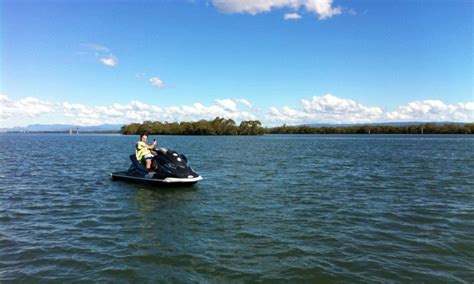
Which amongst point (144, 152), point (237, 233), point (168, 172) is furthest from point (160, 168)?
point (237, 233)

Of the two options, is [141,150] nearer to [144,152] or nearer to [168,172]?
[144,152]

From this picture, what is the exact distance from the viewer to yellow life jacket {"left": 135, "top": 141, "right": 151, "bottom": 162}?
18.2 metres

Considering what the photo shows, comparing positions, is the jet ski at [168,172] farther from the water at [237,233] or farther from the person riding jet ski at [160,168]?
the water at [237,233]

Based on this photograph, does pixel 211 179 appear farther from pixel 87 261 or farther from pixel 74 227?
pixel 87 261

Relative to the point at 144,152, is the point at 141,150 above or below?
above

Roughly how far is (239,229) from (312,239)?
2110 millimetres

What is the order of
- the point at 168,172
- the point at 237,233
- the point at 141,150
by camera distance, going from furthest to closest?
the point at 141,150, the point at 168,172, the point at 237,233

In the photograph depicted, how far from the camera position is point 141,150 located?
1845cm

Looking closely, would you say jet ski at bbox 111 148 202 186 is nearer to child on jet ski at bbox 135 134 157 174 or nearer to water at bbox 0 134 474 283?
child on jet ski at bbox 135 134 157 174

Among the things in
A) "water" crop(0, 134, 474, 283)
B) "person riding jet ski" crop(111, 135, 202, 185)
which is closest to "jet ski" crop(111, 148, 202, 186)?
"person riding jet ski" crop(111, 135, 202, 185)

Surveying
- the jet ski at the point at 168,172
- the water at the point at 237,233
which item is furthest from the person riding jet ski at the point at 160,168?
the water at the point at 237,233

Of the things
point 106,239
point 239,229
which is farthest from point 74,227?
point 239,229

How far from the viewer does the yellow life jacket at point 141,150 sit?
18250 millimetres

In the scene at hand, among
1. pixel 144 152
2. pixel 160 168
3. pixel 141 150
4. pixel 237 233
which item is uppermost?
pixel 141 150
